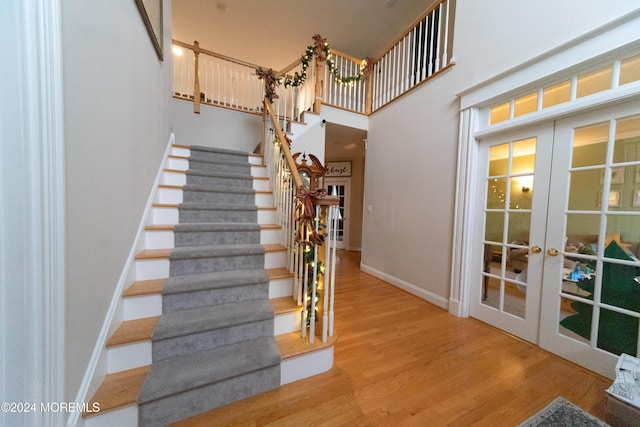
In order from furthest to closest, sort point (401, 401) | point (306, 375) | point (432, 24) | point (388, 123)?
point (388, 123) → point (432, 24) → point (306, 375) → point (401, 401)

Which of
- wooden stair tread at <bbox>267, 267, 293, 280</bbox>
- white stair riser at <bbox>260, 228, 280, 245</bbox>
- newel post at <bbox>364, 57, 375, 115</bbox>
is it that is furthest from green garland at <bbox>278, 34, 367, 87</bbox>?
wooden stair tread at <bbox>267, 267, 293, 280</bbox>

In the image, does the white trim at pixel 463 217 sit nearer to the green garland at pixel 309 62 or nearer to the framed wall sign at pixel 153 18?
the green garland at pixel 309 62

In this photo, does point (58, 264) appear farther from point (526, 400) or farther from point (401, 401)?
point (526, 400)

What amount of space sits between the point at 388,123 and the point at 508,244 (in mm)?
2403

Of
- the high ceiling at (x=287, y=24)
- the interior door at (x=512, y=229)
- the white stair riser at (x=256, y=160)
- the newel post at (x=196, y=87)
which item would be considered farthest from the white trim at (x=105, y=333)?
the high ceiling at (x=287, y=24)

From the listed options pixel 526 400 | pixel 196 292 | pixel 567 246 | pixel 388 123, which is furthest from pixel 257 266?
pixel 388 123

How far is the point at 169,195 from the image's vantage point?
7.48ft

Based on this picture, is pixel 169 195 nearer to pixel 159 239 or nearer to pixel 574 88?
pixel 159 239

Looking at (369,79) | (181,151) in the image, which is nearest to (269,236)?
(181,151)

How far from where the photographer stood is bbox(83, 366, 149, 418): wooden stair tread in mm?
1026

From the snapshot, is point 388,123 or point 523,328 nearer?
point 523,328

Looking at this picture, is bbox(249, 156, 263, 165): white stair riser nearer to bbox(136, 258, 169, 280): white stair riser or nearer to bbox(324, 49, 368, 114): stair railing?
bbox(324, 49, 368, 114): stair railing

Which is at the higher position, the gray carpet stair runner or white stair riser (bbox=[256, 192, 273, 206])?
white stair riser (bbox=[256, 192, 273, 206])

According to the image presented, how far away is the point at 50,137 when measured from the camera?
2.38ft
